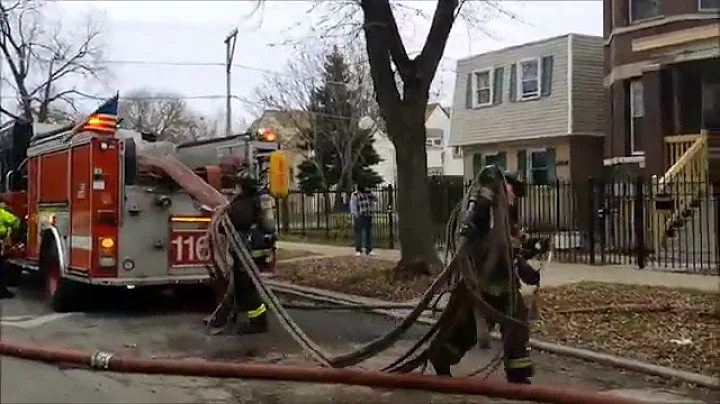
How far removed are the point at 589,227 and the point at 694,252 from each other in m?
1.94

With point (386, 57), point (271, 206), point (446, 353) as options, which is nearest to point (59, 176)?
point (271, 206)

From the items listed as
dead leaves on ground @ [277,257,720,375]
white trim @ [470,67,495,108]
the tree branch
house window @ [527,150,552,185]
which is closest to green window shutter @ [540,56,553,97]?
house window @ [527,150,552,185]

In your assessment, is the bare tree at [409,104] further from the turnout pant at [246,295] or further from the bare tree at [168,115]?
the bare tree at [168,115]

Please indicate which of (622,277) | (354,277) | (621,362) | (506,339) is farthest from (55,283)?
(622,277)

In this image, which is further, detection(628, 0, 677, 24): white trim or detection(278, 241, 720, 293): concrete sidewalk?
detection(628, 0, 677, 24): white trim

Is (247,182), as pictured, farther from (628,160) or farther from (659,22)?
(628,160)

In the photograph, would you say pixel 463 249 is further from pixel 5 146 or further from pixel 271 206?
pixel 5 146

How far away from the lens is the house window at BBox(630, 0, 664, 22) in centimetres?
2267

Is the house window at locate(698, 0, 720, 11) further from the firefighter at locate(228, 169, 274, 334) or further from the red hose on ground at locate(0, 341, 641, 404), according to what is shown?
the red hose on ground at locate(0, 341, 641, 404)

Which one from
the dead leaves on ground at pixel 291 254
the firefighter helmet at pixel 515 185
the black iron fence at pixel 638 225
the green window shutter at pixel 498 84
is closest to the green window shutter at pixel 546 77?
the green window shutter at pixel 498 84

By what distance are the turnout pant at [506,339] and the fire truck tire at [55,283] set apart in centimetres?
627

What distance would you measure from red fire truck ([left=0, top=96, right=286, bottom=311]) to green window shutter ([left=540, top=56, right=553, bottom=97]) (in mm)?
19447

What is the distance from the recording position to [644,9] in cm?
2305

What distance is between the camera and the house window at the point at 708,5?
2167 cm
